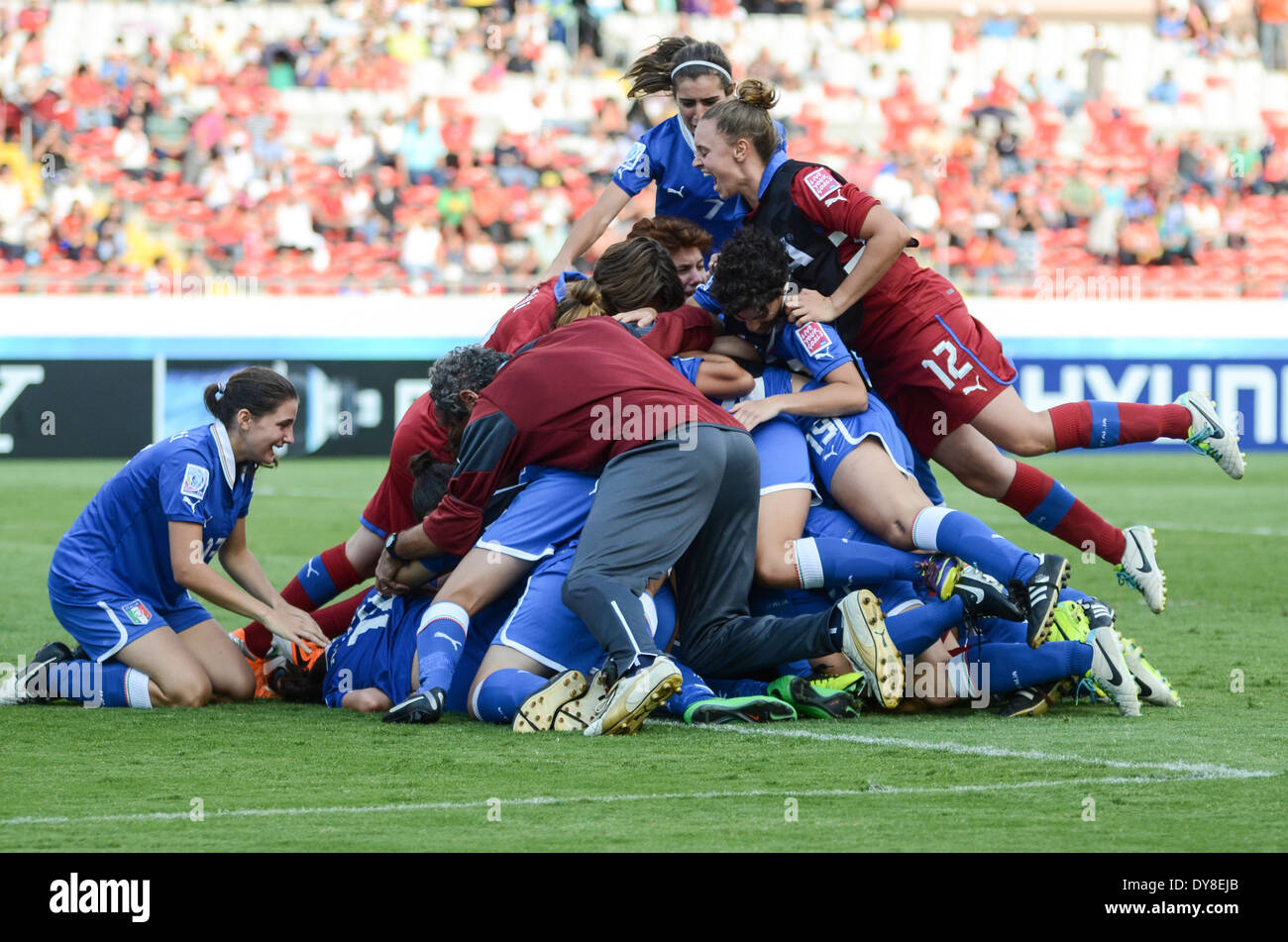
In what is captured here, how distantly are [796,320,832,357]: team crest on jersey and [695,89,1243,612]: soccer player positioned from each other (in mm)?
35

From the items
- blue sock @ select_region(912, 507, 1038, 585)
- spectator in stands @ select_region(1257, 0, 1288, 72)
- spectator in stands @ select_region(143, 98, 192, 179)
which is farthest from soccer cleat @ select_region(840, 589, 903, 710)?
spectator in stands @ select_region(1257, 0, 1288, 72)

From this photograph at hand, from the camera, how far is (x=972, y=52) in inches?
955

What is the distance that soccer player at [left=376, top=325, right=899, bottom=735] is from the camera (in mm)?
5047

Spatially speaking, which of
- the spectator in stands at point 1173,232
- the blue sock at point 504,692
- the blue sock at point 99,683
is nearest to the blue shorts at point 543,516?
the blue sock at point 504,692

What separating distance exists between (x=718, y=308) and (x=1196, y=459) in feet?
50.0

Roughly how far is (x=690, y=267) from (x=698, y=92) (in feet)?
2.93

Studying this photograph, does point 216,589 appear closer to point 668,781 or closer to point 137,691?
point 137,691

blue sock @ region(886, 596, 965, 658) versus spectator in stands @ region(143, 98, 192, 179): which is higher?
spectator in stands @ region(143, 98, 192, 179)

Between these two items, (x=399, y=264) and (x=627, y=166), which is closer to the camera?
(x=627, y=166)

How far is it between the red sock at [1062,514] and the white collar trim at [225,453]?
9.40 feet

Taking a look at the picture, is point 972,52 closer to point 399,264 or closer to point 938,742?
point 399,264

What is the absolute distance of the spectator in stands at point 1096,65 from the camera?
78.6 feet

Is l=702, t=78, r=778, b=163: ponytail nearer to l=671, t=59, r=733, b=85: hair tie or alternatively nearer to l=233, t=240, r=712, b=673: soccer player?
l=233, t=240, r=712, b=673: soccer player
